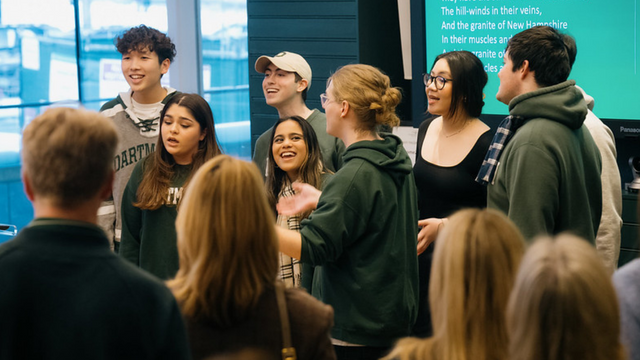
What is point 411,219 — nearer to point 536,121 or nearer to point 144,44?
point 536,121

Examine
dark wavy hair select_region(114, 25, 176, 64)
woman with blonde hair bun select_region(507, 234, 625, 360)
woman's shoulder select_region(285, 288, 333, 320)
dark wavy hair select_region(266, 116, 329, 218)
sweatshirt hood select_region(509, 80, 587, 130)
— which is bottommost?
woman's shoulder select_region(285, 288, 333, 320)

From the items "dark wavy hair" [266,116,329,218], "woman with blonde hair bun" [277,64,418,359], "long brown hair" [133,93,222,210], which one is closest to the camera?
"woman with blonde hair bun" [277,64,418,359]

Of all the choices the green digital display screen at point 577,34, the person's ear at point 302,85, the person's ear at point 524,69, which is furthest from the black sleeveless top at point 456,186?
the green digital display screen at point 577,34

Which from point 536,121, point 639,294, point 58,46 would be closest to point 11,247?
point 639,294

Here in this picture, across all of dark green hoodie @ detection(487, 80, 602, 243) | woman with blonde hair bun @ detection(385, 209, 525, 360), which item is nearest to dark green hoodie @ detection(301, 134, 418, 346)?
dark green hoodie @ detection(487, 80, 602, 243)

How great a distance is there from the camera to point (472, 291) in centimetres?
126

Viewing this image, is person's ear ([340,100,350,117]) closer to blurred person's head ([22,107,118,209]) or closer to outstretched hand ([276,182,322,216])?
outstretched hand ([276,182,322,216])

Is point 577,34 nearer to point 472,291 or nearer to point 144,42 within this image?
point 144,42

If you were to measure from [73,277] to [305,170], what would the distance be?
71.8 inches

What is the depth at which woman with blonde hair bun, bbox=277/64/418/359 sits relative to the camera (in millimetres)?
2195

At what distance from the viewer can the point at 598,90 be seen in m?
4.23

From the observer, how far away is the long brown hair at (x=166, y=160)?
104 inches

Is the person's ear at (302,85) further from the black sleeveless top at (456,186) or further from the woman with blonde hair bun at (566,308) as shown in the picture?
the woman with blonde hair bun at (566,308)

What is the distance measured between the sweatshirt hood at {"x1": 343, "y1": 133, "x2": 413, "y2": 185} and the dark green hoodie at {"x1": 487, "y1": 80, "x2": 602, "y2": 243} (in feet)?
1.18
